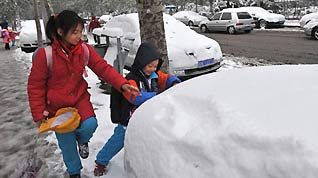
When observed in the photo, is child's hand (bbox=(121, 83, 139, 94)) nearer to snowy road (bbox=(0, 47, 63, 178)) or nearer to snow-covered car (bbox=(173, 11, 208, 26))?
snowy road (bbox=(0, 47, 63, 178))

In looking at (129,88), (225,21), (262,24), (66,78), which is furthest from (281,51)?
(262,24)

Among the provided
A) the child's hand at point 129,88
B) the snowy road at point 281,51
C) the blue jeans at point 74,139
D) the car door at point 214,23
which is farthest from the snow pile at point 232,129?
the car door at point 214,23

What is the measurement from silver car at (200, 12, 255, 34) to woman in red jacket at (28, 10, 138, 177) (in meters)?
18.6

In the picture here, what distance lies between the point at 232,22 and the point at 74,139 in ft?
62.5

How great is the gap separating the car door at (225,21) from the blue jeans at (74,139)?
19135 mm

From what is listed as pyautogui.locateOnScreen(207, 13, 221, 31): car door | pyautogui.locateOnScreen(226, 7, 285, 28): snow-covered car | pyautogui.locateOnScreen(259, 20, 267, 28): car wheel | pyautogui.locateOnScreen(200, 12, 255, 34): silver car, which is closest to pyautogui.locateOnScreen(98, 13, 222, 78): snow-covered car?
pyautogui.locateOnScreen(200, 12, 255, 34): silver car

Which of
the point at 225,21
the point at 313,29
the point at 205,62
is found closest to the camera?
the point at 205,62

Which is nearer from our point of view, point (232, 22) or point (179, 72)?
point (179, 72)

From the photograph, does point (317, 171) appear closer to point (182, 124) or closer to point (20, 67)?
point (182, 124)

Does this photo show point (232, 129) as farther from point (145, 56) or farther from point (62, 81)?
point (62, 81)

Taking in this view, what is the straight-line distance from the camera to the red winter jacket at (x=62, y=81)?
8.62 ft

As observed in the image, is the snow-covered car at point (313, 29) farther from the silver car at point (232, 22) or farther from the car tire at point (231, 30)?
the car tire at point (231, 30)

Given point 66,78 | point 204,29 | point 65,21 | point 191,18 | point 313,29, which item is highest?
point 191,18

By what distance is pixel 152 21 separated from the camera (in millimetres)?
4246
